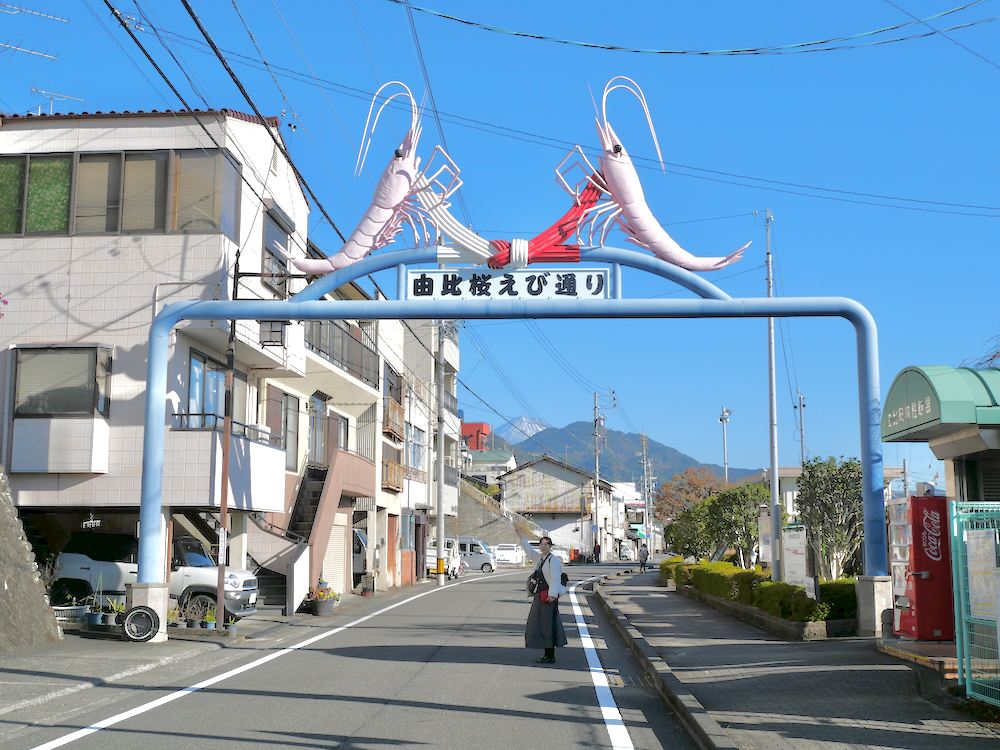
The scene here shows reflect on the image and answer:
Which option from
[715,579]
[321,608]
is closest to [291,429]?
[321,608]

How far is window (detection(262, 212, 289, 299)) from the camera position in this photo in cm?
2014

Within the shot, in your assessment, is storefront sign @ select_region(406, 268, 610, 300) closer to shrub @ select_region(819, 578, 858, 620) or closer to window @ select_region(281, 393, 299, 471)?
shrub @ select_region(819, 578, 858, 620)

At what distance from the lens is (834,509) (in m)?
20.8

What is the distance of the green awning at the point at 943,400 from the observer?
11.2 metres

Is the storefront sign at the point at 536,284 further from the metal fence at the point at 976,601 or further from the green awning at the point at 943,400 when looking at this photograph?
the metal fence at the point at 976,601

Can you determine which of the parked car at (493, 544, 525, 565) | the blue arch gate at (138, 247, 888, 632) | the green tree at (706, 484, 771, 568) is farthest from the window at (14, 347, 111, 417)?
the parked car at (493, 544, 525, 565)

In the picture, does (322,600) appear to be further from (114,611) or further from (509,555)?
(509,555)

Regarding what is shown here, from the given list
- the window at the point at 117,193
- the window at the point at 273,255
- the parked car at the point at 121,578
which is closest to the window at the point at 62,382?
the window at the point at 117,193

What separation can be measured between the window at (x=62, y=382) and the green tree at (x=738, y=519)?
896 inches

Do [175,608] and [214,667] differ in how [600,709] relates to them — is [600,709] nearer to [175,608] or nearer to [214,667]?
[214,667]

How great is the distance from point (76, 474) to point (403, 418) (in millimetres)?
21820

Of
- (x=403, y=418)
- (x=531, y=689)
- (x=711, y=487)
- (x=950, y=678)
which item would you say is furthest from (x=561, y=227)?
(x=711, y=487)

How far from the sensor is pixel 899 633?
422 inches

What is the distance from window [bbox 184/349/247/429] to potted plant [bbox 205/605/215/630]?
350 cm
